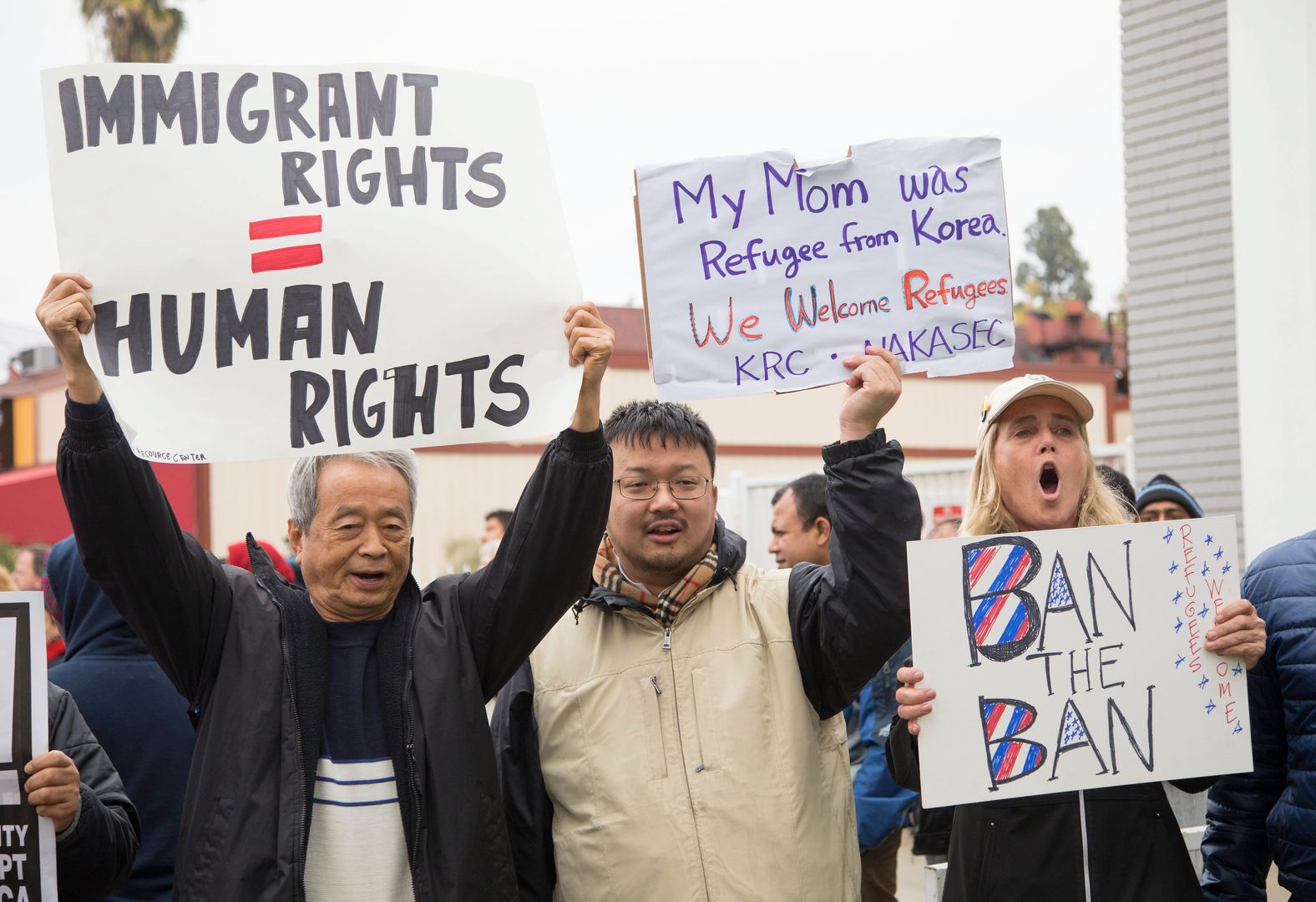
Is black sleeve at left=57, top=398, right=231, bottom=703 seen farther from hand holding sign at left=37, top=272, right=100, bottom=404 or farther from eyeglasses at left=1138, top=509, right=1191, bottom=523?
eyeglasses at left=1138, top=509, right=1191, bottom=523

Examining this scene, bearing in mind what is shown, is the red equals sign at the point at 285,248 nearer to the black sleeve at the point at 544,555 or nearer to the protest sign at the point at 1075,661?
the black sleeve at the point at 544,555

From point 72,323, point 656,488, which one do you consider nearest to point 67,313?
point 72,323

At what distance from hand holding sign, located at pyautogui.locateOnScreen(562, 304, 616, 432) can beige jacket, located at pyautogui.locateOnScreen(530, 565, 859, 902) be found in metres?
0.54

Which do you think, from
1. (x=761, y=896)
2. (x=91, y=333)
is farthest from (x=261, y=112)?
(x=761, y=896)

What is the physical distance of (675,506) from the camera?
321 cm

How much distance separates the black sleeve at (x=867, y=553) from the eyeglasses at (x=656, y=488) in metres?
0.37

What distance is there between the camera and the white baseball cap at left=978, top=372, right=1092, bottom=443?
10.4 feet

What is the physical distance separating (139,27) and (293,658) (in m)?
21.6

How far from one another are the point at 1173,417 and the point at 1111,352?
24579 millimetres

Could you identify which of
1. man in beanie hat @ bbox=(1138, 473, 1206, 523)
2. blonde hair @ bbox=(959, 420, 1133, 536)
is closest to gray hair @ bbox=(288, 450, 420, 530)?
blonde hair @ bbox=(959, 420, 1133, 536)

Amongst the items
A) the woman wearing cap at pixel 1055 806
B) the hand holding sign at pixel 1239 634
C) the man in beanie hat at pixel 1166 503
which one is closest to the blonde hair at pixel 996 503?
the woman wearing cap at pixel 1055 806

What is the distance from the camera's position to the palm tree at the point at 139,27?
70.9ft

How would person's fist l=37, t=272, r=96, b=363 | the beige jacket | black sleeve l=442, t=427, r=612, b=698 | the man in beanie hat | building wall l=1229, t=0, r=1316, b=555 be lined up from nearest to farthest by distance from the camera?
person's fist l=37, t=272, r=96, b=363, black sleeve l=442, t=427, r=612, b=698, the beige jacket, the man in beanie hat, building wall l=1229, t=0, r=1316, b=555

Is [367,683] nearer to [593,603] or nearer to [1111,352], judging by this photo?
[593,603]
